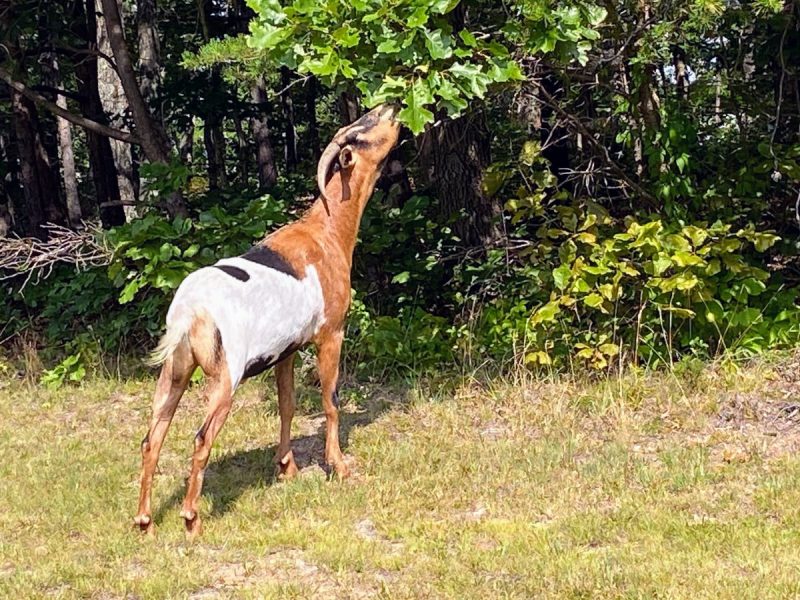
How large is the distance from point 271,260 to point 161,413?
111 cm

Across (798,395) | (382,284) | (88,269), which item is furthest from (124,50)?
(798,395)

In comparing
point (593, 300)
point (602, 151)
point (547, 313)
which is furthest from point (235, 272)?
point (602, 151)

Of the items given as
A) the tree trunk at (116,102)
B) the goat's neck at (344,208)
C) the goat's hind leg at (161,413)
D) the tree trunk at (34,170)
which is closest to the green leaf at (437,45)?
the goat's neck at (344,208)

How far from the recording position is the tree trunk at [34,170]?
1297 cm

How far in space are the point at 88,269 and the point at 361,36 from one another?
5.04 m

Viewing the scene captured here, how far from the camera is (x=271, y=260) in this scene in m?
5.43

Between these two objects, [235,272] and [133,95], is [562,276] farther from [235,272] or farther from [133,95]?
[133,95]

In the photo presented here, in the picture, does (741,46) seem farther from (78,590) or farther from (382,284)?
(78,590)

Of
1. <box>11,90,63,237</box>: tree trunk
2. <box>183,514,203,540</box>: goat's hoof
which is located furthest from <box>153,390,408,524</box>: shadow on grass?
<box>11,90,63,237</box>: tree trunk

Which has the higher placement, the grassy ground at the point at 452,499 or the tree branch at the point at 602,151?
the tree branch at the point at 602,151

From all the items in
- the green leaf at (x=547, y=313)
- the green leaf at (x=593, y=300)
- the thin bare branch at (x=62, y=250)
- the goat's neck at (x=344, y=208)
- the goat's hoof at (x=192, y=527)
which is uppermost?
the goat's neck at (x=344, y=208)

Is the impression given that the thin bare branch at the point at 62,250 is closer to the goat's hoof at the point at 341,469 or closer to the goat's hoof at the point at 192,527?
the goat's hoof at the point at 341,469

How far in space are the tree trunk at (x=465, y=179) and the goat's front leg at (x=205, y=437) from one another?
463 cm

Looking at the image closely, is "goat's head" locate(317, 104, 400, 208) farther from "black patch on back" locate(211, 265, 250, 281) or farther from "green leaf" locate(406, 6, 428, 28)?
"black patch on back" locate(211, 265, 250, 281)
